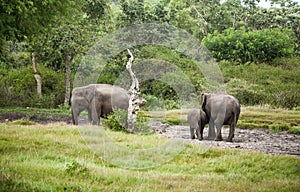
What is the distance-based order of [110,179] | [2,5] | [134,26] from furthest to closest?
[134,26]
[2,5]
[110,179]

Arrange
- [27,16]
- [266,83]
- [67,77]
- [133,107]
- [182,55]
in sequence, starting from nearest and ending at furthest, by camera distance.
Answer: [27,16] < [133,107] < [266,83] < [67,77] < [182,55]

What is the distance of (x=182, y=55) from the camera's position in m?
21.5

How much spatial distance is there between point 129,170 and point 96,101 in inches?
266

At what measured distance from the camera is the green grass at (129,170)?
581 centimetres

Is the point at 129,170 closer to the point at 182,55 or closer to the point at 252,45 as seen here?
the point at 182,55

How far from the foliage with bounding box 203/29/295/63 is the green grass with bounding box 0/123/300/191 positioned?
1192 centimetres

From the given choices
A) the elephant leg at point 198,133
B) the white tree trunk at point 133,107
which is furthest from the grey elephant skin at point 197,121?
the white tree trunk at point 133,107

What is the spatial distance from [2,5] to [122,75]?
11.6m

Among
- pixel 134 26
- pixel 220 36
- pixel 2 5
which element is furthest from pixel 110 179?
pixel 220 36

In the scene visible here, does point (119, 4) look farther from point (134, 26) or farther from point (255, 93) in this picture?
point (255, 93)

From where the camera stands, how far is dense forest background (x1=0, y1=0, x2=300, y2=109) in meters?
18.7

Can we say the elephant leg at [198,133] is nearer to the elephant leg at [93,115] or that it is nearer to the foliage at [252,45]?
the elephant leg at [93,115]

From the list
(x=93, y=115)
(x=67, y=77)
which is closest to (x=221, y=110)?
(x=93, y=115)

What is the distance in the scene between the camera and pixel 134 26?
874 inches
